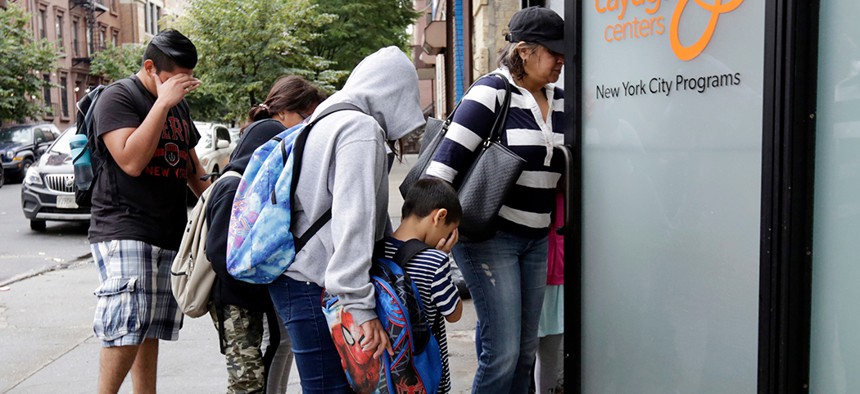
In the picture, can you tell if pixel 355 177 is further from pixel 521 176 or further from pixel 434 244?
pixel 521 176

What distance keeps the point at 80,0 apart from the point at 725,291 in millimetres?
49326

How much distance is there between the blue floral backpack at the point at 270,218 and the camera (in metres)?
2.65

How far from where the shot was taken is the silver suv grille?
39.4 feet

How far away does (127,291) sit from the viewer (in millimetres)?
3447

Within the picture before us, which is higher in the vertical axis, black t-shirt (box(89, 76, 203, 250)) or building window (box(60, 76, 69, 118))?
building window (box(60, 76, 69, 118))

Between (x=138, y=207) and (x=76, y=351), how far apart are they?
2.73m

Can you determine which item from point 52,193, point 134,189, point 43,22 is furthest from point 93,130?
point 43,22

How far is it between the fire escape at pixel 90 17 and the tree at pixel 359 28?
24.9 metres

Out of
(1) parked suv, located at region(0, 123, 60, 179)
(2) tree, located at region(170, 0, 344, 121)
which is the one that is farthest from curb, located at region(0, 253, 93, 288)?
(1) parked suv, located at region(0, 123, 60, 179)

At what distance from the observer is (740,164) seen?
92.6 inches

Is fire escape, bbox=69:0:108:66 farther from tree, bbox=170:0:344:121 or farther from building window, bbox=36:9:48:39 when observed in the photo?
tree, bbox=170:0:344:121

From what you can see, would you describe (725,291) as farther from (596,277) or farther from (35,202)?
(35,202)

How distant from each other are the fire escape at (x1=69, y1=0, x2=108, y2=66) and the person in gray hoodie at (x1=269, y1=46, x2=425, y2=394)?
47.7 metres

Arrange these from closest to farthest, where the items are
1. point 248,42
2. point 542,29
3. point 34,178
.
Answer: point 542,29, point 34,178, point 248,42
